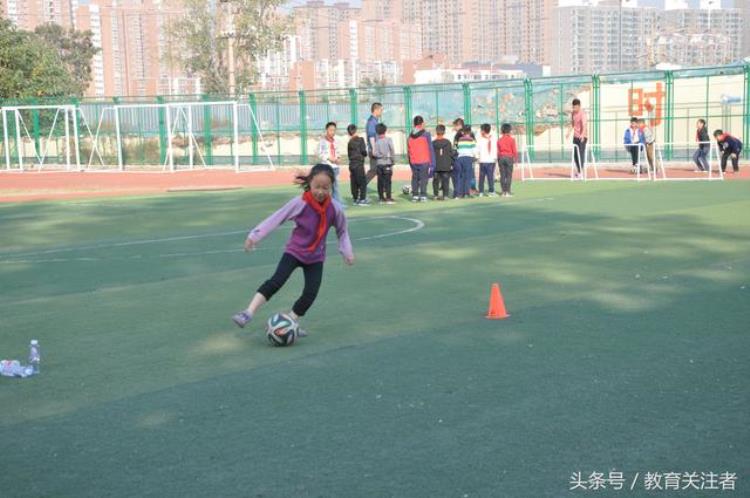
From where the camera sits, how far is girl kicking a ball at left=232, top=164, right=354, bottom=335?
8.20 metres

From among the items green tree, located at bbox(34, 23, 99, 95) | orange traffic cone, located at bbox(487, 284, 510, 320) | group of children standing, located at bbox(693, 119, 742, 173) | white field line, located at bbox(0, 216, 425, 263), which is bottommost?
white field line, located at bbox(0, 216, 425, 263)

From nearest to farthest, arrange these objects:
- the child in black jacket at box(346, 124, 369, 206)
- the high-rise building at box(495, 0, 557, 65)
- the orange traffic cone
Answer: the orange traffic cone, the child in black jacket at box(346, 124, 369, 206), the high-rise building at box(495, 0, 557, 65)

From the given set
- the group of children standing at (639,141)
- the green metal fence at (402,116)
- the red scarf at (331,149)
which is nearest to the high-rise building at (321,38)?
the green metal fence at (402,116)

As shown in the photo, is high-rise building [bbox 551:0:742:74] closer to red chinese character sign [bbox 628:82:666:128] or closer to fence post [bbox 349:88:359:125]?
red chinese character sign [bbox 628:82:666:128]

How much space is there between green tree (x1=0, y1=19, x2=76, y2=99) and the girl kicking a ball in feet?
152

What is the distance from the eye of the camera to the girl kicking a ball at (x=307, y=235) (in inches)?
323

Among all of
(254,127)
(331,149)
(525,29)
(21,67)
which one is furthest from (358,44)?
(331,149)

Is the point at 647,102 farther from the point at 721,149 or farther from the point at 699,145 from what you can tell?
the point at 699,145

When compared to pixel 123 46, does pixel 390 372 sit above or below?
below

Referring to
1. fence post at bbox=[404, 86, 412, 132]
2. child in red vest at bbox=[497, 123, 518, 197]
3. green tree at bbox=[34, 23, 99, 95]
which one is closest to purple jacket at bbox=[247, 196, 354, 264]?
child in red vest at bbox=[497, 123, 518, 197]

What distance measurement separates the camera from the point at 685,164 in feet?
106

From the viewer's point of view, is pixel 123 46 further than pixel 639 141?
Yes

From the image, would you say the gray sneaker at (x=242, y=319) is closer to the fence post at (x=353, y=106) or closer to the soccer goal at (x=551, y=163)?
the soccer goal at (x=551, y=163)

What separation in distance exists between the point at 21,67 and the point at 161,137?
14.4 meters
